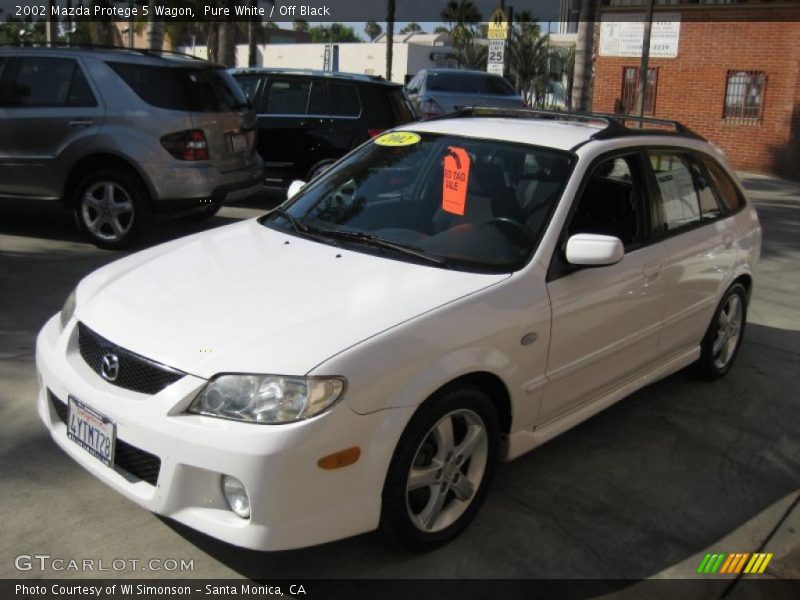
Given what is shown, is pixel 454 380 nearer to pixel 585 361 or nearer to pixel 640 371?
pixel 585 361

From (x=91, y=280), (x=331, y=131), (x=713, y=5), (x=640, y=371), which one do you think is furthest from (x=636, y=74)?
(x=91, y=280)

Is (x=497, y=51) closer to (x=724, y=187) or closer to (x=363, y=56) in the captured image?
(x=724, y=187)

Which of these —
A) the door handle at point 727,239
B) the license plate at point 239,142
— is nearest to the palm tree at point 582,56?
the license plate at point 239,142

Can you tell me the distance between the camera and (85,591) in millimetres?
3033

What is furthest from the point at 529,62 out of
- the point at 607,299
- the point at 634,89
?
the point at 607,299

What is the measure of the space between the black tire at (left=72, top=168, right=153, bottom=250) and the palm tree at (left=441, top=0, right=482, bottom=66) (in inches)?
1811

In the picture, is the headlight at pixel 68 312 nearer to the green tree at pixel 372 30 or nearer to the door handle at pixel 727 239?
the door handle at pixel 727 239

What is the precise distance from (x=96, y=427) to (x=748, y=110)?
19834mm

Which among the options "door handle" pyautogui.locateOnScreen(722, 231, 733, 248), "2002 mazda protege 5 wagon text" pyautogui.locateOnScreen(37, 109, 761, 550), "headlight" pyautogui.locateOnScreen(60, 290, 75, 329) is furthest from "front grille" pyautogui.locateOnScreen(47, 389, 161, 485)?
"door handle" pyautogui.locateOnScreen(722, 231, 733, 248)

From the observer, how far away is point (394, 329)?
3062 millimetres

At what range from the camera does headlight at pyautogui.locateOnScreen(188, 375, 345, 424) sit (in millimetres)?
2818

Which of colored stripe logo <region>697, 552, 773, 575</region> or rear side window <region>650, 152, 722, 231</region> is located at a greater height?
rear side window <region>650, 152, 722, 231</region>

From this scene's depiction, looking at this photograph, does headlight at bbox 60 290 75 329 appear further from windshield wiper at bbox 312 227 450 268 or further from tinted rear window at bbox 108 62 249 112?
tinted rear window at bbox 108 62 249 112

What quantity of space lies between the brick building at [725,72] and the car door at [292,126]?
12.9 meters
